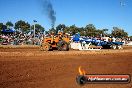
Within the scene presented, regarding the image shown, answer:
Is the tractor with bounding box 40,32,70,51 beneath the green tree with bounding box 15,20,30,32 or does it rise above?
beneath

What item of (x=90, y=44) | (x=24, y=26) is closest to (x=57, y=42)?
(x=90, y=44)

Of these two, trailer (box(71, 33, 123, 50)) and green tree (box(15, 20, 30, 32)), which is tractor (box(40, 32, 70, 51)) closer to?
trailer (box(71, 33, 123, 50))

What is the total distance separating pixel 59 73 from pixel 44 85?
2.23m

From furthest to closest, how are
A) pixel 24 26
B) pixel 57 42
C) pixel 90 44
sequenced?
pixel 24 26 < pixel 90 44 < pixel 57 42

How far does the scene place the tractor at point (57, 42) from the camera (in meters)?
25.3

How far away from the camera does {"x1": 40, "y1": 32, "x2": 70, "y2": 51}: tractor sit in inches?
997

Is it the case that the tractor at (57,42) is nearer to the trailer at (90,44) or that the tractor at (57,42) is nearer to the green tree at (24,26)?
the trailer at (90,44)

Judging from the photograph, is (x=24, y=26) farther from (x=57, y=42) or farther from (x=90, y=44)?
(x=57, y=42)

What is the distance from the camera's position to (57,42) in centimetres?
2572

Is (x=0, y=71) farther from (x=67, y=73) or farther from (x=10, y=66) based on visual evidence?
(x=67, y=73)

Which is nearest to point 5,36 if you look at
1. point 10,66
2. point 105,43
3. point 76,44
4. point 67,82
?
point 76,44

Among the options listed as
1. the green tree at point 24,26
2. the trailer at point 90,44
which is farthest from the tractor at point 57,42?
the green tree at point 24,26

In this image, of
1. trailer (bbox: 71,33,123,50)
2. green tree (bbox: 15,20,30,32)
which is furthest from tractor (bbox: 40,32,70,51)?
green tree (bbox: 15,20,30,32)

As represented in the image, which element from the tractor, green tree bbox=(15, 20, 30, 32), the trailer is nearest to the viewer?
the tractor
